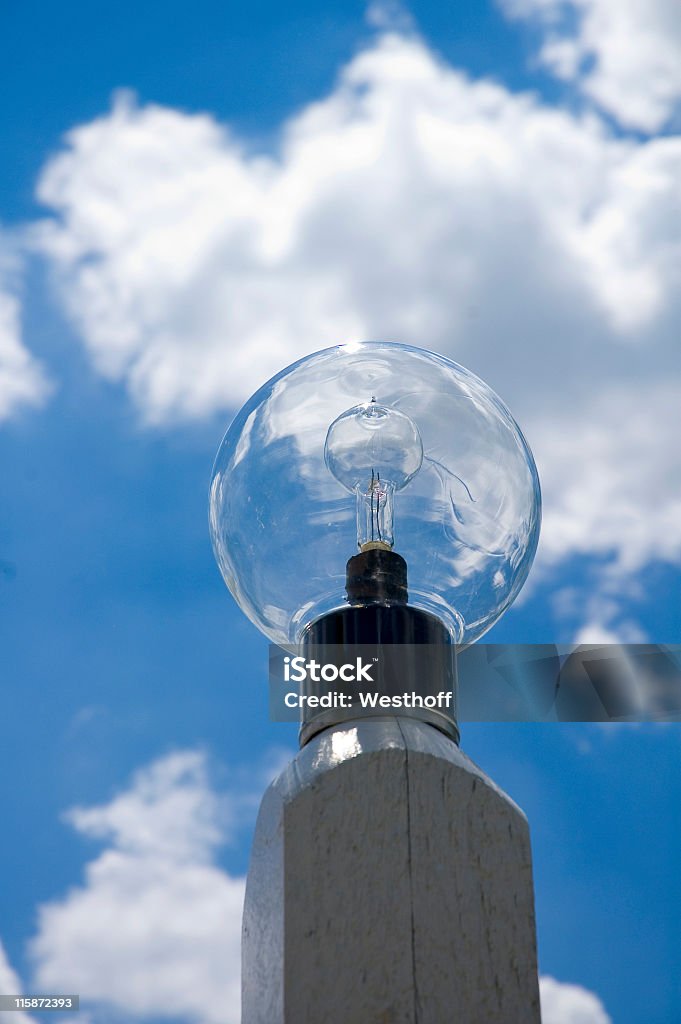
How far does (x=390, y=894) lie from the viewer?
111cm

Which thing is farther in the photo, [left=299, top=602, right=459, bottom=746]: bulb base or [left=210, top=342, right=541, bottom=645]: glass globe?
[left=210, top=342, right=541, bottom=645]: glass globe

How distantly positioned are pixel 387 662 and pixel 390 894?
0.94ft

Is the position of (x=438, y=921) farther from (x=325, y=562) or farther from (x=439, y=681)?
(x=325, y=562)

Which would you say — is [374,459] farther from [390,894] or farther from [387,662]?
[390,894]

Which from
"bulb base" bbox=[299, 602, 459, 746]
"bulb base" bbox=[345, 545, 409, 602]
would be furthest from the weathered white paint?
"bulb base" bbox=[345, 545, 409, 602]

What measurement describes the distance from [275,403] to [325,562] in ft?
0.73

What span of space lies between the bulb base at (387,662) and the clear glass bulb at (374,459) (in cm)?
13

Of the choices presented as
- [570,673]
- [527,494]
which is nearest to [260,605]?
[527,494]

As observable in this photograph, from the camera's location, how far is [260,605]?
151cm

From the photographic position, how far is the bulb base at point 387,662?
130cm

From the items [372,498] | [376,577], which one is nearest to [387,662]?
[376,577]

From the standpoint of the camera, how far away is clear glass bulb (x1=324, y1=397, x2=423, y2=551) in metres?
1.48

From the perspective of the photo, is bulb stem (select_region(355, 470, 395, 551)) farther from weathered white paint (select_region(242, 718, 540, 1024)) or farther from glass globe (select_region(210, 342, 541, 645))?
Answer: weathered white paint (select_region(242, 718, 540, 1024))

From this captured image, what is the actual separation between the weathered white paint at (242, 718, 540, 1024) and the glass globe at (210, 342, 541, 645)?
0.30 metres
